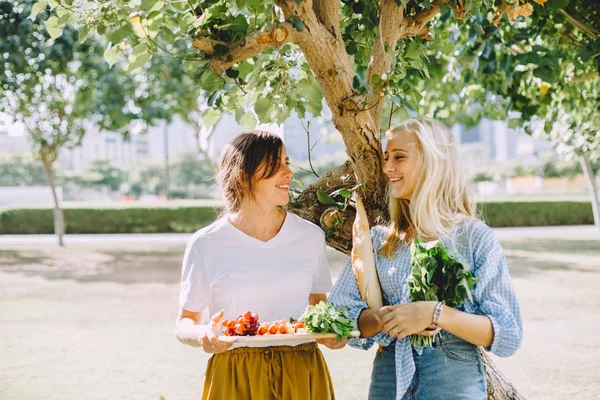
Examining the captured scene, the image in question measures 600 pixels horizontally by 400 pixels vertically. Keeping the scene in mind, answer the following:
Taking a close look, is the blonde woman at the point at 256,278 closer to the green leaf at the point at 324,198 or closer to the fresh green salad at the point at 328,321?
the fresh green salad at the point at 328,321

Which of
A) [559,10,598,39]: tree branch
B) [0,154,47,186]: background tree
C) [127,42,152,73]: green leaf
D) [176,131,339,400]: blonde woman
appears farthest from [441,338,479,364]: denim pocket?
[0,154,47,186]: background tree

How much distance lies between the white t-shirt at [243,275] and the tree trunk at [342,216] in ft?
1.39

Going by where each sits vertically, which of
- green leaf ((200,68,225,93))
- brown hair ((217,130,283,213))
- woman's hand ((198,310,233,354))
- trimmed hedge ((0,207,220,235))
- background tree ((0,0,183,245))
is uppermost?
background tree ((0,0,183,245))

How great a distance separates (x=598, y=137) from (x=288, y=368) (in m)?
9.53

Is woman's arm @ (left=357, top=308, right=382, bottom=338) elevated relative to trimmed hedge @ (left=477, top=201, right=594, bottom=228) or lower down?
elevated

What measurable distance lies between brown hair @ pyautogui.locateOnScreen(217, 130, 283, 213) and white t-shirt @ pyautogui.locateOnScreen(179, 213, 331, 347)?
138mm

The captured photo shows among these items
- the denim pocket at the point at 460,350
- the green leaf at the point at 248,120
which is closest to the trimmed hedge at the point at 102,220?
the green leaf at the point at 248,120

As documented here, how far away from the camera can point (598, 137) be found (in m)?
10.4

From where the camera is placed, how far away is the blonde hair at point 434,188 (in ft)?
7.30

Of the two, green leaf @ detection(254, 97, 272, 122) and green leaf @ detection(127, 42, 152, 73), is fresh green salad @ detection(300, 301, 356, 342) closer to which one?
green leaf @ detection(254, 97, 272, 122)

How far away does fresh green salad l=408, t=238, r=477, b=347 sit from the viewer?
2029mm

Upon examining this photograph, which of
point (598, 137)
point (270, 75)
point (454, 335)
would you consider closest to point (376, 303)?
point (454, 335)

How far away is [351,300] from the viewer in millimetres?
2299

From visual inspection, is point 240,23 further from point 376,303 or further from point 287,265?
point 376,303
